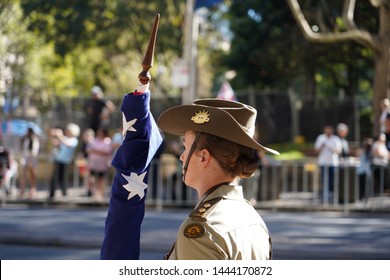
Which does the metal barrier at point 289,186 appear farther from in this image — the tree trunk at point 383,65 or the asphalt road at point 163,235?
the tree trunk at point 383,65

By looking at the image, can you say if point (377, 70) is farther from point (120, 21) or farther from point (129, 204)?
point (129, 204)

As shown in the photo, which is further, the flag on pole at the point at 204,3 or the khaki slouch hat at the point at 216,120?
the flag on pole at the point at 204,3

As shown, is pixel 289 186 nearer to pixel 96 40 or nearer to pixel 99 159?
pixel 99 159

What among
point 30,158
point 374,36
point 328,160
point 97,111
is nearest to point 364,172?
point 328,160

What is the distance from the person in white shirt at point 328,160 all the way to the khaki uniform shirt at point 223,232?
1382 cm

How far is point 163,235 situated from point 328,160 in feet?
19.0

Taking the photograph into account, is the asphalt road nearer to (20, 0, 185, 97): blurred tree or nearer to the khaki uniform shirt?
the khaki uniform shirt

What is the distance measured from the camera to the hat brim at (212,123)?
2.93 m

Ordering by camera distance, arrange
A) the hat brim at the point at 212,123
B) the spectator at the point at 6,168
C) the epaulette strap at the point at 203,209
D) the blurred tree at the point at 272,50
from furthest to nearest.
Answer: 1. the blurred tree at the point at 272,50
2. the spectator at the point at 6,168
3. the hat brim at the point at 212,123
4. the epaulette strap at the point at 203,209

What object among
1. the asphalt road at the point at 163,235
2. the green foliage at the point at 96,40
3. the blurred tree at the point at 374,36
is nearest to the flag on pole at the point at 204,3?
the blurred tree at the point at 374,36

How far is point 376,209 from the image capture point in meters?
16.2

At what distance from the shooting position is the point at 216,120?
9.66ft
